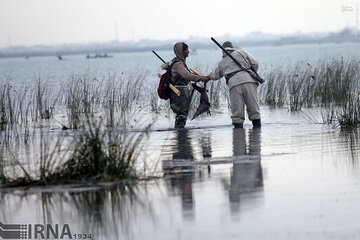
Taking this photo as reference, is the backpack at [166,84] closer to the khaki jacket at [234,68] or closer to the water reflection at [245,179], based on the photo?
the khaki jacket at [234,68]

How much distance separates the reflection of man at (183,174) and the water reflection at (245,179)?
15.3 inches

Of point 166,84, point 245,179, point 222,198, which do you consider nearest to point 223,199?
point 222,198

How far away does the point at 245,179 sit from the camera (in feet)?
30.7

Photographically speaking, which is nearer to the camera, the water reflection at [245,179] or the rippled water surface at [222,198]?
the rippled water surface at [222,198]

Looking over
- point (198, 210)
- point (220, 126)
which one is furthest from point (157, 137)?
point (198, 210)

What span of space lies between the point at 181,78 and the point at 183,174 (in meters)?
5.92

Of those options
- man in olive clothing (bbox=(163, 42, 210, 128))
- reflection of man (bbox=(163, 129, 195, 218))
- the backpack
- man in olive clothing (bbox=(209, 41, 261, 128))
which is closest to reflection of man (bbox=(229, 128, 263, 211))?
reflection of man (bbox=(163, 129, 195, 218))

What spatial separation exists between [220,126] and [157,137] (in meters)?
2.47

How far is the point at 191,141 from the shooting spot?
14.0m

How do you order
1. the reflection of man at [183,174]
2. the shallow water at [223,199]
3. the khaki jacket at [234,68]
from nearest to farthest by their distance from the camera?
the shallow water at [223,199] → the reflection of man at [183,174] → the khaki jacket at [234,68]

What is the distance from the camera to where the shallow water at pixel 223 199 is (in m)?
7.00

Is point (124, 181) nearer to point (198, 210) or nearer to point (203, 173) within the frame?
point (203, 173)

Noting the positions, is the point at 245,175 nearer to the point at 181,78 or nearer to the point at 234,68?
the point at 234,68

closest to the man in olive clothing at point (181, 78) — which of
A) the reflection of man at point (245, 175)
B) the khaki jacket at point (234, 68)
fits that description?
the khaki jacket at point (234, 68)
